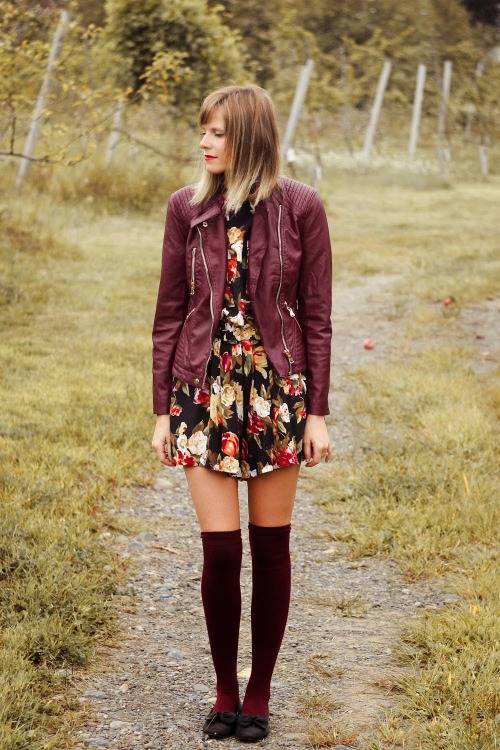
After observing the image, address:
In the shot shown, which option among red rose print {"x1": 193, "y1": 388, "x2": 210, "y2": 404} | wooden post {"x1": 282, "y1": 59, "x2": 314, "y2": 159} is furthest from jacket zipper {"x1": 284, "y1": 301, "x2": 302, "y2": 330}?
wooden post {"x1": 282, "y1": 59, "x2": 314, "y2": 159}

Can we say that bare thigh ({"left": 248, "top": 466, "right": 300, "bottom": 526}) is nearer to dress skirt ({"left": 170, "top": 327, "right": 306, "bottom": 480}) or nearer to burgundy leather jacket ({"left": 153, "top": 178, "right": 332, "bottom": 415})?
dress skirt ({"left": 170, "top": 327, "right": 306, "bottom": 480})

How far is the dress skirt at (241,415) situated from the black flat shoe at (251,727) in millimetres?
767

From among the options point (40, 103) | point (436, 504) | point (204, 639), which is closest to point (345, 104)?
point (40, 103)

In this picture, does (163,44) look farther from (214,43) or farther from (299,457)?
(299,457)

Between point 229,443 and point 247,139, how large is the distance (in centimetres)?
84

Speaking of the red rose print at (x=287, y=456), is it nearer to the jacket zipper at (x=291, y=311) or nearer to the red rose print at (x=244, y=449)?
the red rose print at (x=244, y=449)

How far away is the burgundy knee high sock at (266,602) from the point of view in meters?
2.73

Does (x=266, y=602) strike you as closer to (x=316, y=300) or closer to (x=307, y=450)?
(x=307, y=450)

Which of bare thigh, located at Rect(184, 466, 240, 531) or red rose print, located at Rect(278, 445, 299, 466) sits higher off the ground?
red rose print, located at Rect(278, 445, 299, 466)

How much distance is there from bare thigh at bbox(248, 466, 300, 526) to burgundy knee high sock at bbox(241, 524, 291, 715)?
28mm

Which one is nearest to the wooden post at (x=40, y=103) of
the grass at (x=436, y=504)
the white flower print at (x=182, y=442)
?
the grass at (x=436, y=504)

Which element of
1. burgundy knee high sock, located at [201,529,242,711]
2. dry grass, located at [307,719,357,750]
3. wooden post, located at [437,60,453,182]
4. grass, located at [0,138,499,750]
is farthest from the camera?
wooden post, located at [437,60,453,182]

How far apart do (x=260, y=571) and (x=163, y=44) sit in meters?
13.5

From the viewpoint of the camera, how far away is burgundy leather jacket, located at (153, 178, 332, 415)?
259 centimetres
